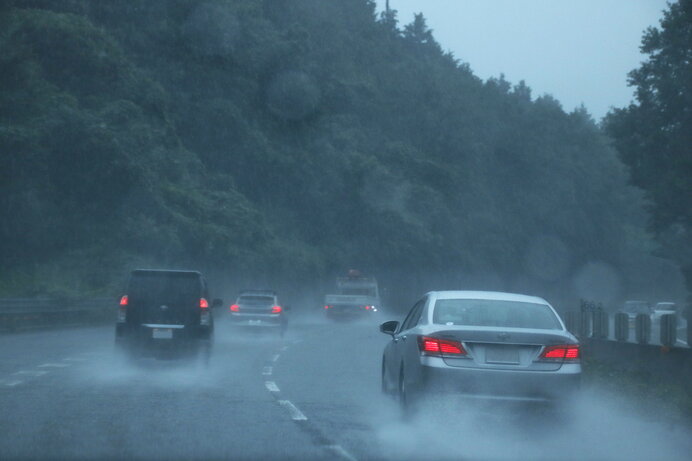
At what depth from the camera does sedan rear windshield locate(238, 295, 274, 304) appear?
31812 mm

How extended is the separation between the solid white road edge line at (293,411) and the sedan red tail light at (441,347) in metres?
2.20

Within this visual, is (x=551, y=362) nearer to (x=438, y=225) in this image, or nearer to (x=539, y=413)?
(x=539, y=413)

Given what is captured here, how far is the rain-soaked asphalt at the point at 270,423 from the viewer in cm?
982

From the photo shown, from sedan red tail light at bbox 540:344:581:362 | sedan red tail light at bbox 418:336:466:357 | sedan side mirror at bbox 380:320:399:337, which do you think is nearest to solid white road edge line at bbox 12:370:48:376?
sedan side mirror at bbox 380:320:399:337

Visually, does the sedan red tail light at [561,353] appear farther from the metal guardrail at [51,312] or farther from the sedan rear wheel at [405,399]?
the metal guardrail at [51,312]

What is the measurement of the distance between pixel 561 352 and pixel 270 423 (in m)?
3.31

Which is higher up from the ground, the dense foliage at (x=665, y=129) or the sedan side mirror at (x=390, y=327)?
the dense foliage at (x=665, y=129)

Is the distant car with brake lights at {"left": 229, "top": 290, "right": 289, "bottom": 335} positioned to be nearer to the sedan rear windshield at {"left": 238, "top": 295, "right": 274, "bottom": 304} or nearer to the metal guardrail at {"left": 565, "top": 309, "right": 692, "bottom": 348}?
the sedan rear windshield at {"left": 238, "top": 295, "right": 274, "bottom": 304}

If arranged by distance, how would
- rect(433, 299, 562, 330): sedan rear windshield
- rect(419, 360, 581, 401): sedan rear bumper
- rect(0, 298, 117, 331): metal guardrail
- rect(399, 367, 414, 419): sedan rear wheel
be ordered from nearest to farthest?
rect(419, 360, 581, 401): sedan rear bumper, rect(399, 367, 414, 419): sedan rear wheel, rect(433, 299, 562, 330): sedan rear windshield, rect(0, 298, 117, 331): metal guardrail

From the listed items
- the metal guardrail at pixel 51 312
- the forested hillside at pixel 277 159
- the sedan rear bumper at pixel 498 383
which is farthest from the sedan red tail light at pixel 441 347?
the forested hillside at pixel 277 159

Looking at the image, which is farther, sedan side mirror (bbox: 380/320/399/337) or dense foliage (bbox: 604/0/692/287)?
dense foliage (bbox: 604/0/692/287)

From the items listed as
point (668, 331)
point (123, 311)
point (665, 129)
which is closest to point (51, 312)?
point (123, 311)

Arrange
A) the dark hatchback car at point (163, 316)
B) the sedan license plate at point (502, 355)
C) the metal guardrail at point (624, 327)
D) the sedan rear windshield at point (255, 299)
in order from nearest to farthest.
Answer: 1. the sedan license plate at point (502, 355)
2. the metal guardrail at point (624, 327)
3. the dark hatchback car at point (163, 316)
4. the sedan rear windshield at point (255, 299)

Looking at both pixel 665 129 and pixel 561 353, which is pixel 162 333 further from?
pixel 665 129
